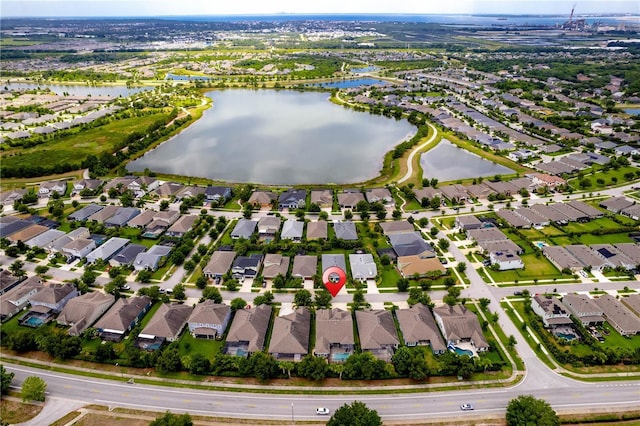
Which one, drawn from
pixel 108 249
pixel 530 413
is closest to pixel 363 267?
pixel 530 413

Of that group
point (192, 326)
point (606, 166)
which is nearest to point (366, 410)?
point (192, 326)

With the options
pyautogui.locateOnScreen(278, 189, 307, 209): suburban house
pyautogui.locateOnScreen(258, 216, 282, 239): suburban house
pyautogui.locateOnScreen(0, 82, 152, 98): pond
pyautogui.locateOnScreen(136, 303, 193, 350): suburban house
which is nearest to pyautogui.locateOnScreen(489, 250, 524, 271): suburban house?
pyautogui.locateOnScreen(258, 216, 282, 239): suburban house

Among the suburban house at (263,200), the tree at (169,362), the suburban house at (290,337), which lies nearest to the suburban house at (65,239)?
the suburban house at (263,200)

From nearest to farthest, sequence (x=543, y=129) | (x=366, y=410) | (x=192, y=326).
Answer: (x=366, y=410) < (x=192, y=326) < (x=543, y=129)

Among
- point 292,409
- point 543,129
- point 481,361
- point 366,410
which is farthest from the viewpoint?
point 543,129

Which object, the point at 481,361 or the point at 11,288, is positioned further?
the point at 11,288

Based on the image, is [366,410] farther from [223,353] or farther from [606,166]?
[606,166]
